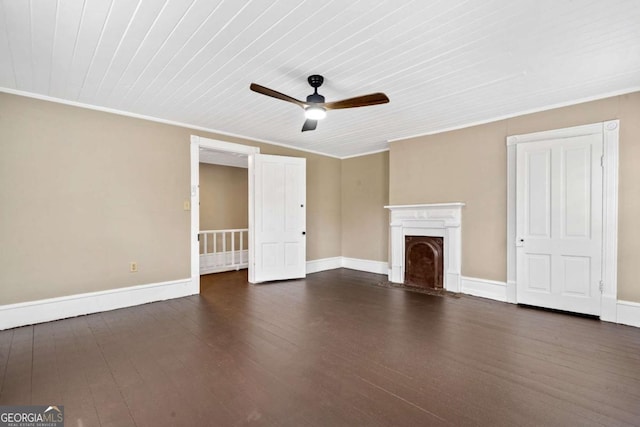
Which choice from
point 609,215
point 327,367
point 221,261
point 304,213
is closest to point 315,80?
point 327,367

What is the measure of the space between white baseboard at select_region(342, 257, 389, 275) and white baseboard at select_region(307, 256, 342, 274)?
16 centimetres

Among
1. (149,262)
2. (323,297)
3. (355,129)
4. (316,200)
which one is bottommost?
(323,297)

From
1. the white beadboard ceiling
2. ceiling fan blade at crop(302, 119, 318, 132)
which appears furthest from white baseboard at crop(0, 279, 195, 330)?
ceiling fan blade at crop(302, 119, 318, 132)

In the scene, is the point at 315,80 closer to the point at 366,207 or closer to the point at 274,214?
the point at 274,214

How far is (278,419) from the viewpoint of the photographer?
1.73 metres

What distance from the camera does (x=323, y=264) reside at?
6.47m

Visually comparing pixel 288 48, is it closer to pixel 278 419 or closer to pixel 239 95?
pixel 239 95

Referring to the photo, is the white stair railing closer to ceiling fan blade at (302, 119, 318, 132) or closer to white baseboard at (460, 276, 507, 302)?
ceiling fan blade at (302, 119, 318, 132)

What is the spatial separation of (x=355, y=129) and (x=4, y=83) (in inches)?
166

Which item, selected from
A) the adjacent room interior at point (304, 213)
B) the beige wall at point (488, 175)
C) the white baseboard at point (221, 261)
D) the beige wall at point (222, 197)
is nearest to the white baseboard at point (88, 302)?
the adjacent room interior at point (304, 213)

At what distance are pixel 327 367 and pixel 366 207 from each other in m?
4.39

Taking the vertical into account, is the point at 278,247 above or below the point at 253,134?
below

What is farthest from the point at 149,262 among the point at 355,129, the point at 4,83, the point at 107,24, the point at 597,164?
the point at 597,164

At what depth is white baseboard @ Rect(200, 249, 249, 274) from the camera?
622 centimetres
